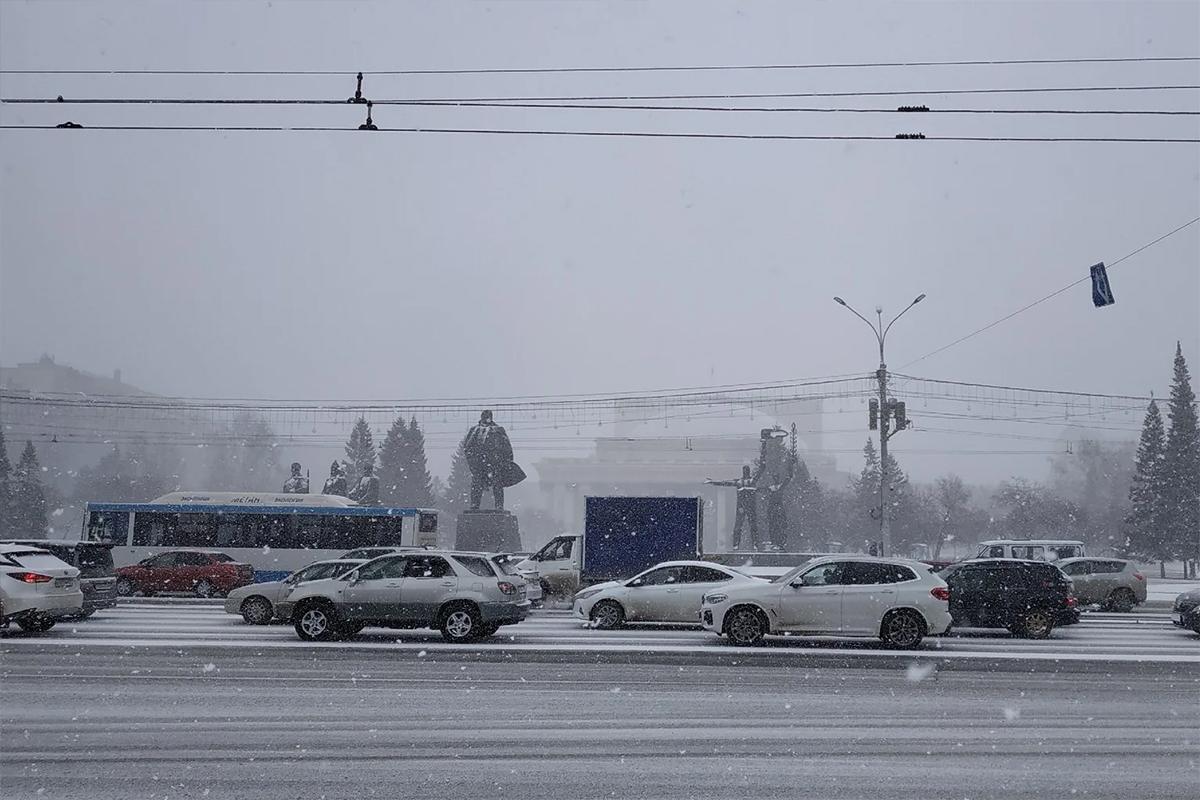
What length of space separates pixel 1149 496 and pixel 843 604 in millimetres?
55407

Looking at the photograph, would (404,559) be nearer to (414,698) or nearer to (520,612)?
(520,612)

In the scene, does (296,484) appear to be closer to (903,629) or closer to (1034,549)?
(1034,549)

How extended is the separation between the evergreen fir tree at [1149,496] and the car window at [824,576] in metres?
53.1

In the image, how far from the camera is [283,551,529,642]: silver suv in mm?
16812

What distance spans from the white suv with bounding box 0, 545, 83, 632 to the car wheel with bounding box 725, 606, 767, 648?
1105 cm

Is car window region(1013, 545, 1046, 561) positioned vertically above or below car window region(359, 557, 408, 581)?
above

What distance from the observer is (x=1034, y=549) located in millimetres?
28422

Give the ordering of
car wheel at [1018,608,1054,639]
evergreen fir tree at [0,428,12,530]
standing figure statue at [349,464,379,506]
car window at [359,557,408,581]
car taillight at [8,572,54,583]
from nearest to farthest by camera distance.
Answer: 1. car taillight at [8,572,54,583]
2. car window at [359,557,408,581]
3. car wheel at [1018,608,1054,639]
4. standing figure statue at [349,464,379,506]
5. evergreen fir tree at [0,428,12,530]

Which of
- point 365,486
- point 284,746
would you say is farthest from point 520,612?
point 365,486

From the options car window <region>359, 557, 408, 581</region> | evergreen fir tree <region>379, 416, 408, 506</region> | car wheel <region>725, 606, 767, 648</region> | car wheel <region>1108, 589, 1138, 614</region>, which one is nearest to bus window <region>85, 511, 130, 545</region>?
car window <region>359, 557, 408, 581</region>

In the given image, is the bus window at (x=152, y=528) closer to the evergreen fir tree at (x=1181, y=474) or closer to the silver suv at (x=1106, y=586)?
the silver suv at (x=1106, y=586)

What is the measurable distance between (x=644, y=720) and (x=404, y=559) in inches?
331

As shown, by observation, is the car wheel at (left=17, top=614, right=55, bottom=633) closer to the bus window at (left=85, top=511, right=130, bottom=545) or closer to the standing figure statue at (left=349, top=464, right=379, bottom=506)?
the bus window at (left=85, top=511, right=130, bottom=545)

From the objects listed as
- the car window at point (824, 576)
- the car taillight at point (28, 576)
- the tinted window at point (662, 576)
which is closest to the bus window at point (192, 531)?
the car taillight at point (28, 576)
